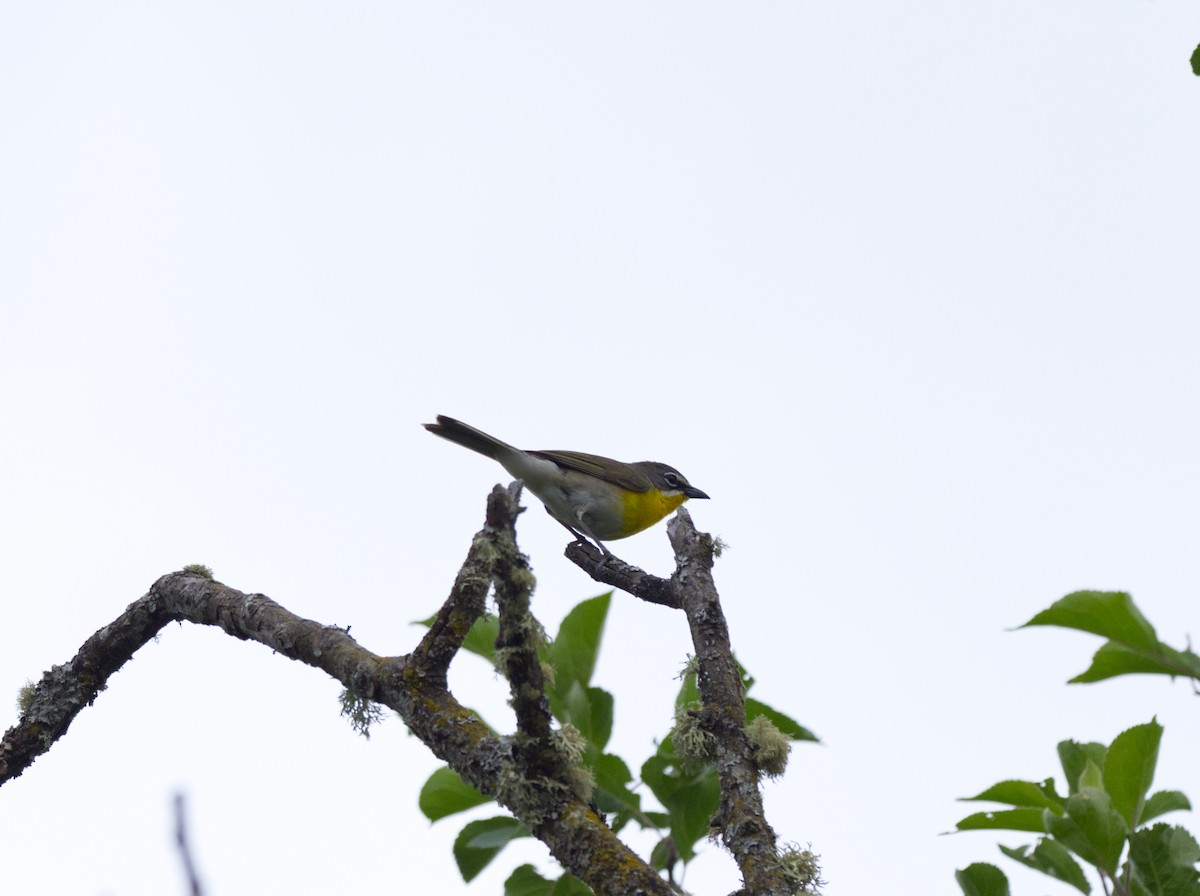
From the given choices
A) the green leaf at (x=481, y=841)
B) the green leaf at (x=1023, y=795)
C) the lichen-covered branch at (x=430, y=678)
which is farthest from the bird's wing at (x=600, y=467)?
the green leaf at (x=1023, y=795)

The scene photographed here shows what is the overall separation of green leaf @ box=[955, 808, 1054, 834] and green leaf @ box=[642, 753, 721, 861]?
0.75 meters

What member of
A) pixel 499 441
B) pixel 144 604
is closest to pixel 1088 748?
pixel 144 604

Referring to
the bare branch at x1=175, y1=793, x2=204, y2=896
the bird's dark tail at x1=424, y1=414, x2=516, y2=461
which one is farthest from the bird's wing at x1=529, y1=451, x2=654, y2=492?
the bare branch at x1=175, y1=793, x2=204, y2=896

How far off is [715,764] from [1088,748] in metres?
0.97

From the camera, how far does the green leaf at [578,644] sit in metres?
3.72

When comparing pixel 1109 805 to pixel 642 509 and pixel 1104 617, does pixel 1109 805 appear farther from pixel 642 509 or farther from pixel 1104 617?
pixel 642 509

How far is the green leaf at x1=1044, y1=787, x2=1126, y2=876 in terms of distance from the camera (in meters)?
2.62

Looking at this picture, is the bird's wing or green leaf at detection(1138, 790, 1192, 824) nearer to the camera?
green leaf at detection(1138, 790, 1192, 824)

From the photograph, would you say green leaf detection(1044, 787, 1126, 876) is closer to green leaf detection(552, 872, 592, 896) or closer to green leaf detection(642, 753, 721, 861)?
green leaf detection(642, 753, 721, 861)

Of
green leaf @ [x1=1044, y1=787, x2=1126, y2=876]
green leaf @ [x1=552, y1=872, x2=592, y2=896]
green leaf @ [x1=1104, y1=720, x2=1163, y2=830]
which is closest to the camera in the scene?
green leaf @ [x1=1044, y1=787, x2=1126, y2=876]

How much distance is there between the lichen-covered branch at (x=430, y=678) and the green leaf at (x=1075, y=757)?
3.97 feet

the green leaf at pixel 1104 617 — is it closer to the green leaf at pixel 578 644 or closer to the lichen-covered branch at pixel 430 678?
the lichen-covered branch at pixel 430 678

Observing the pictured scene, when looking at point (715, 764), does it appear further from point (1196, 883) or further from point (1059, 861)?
point (1196, 883)

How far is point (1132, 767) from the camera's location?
284 centimetres
